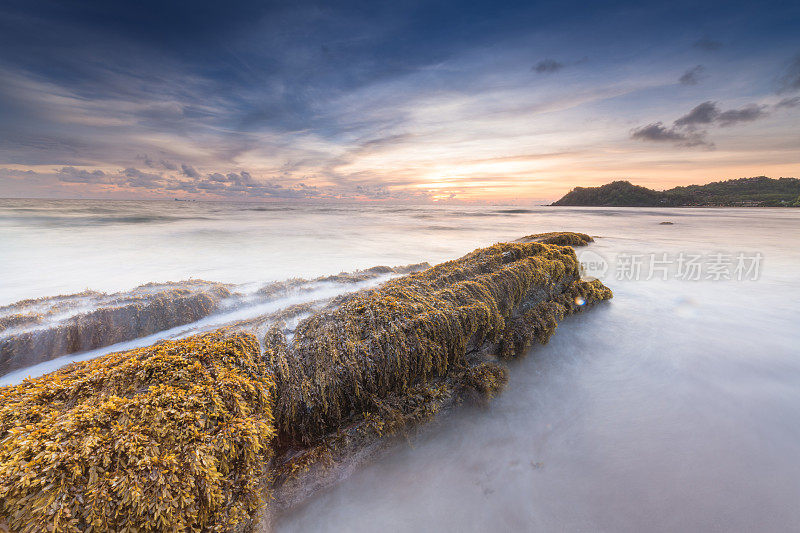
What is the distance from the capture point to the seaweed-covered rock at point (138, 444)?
1131mm

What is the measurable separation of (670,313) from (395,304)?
474 cm

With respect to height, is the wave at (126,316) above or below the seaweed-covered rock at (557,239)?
below

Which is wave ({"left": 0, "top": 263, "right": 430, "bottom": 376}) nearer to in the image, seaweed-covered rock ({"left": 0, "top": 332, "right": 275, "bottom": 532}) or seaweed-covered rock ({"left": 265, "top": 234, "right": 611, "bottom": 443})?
seaweed-covered rock ({"left": 265, "top": 234, "right": 611, "bottom": 443})

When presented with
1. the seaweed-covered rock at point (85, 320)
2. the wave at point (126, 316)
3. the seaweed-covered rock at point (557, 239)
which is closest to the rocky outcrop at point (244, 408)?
the wave at point (126, 316)

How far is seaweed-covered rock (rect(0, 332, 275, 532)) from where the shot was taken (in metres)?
1.13

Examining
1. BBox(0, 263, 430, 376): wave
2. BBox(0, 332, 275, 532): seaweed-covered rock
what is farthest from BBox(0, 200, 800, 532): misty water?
BBox(0, 263, 430, 376): wave

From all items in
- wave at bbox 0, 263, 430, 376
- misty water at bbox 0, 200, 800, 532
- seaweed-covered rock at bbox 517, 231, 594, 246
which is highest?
seaweed-covered rock at bbox 517, 231, 594, 246

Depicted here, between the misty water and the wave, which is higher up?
the wave

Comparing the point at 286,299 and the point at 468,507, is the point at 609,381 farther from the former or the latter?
the point at 286,299

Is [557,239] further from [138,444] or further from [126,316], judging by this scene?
[126,316]

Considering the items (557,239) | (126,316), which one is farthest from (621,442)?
(557,239)

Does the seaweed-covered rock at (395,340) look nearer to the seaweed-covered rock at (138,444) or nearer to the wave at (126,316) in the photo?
the seaweed-covered rock at (138,444)

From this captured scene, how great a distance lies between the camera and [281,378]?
211cm

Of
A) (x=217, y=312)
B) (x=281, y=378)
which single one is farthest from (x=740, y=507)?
(x=217, y=312)
